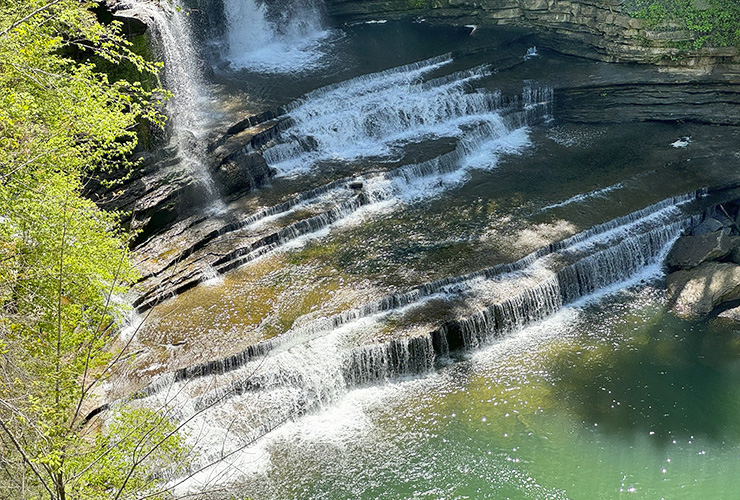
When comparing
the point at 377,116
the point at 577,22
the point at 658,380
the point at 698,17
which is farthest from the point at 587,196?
the point at 577,22

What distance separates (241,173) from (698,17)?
14.1m

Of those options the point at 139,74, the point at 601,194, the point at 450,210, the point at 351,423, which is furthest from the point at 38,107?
the point at 601,194

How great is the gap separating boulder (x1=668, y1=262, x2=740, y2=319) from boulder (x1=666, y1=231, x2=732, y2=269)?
1.14ft

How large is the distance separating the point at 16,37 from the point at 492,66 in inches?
635

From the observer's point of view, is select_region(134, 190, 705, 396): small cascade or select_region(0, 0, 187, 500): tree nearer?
select_region(0, 0, 187, 500): tree

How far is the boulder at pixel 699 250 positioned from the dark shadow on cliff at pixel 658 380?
1673mm

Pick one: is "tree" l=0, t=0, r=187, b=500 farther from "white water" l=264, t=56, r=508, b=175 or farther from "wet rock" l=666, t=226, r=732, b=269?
"wet rock" l=666, t=226, r=732, b=269

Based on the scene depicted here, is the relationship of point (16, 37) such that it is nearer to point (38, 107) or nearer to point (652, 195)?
point (38, 107)

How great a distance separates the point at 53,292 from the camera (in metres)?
8.22

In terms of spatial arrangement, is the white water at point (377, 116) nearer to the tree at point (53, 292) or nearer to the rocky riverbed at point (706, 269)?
the rocky riverbed at point (706, 269)

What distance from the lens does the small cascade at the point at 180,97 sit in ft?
56.5

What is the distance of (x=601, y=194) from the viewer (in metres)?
16.8

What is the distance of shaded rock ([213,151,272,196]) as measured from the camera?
56.1 ft

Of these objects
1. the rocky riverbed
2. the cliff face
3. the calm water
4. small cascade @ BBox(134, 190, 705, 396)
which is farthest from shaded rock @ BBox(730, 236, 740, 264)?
the cliff face
